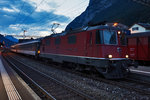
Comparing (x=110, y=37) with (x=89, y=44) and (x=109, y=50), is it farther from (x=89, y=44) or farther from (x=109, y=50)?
(x=89, y=44)

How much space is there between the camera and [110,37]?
866cm

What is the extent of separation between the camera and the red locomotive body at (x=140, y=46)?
14.1m

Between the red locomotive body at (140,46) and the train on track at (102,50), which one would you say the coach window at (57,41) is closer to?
the train on track at (102,50)

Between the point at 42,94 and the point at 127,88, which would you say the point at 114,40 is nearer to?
the point at 127,88

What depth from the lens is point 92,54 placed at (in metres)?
8.83

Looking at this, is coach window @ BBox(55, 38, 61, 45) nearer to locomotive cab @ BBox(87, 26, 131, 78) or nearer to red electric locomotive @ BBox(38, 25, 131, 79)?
red electric locomotive @ BBox(38, 25, 131, 79)

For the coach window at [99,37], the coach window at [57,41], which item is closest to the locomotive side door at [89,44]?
the coach window at [99,37]

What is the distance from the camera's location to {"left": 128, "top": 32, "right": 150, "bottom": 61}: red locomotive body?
46.2 feet

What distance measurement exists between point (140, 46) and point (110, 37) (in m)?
8.00

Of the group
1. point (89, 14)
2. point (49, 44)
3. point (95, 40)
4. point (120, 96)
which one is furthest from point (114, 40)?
point (89, 14)

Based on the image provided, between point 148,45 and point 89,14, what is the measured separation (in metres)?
134

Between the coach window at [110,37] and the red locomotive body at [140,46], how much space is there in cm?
726

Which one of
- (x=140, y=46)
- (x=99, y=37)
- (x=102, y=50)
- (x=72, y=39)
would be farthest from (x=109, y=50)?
(x=140, y=46)

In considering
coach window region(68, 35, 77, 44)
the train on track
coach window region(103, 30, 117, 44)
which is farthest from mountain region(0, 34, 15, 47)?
coach window region(103, 30, 117, 44)
